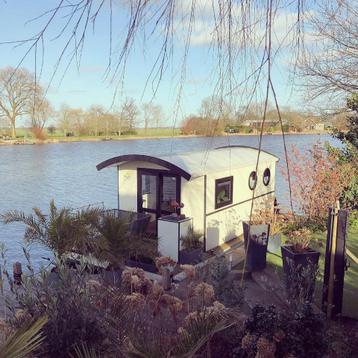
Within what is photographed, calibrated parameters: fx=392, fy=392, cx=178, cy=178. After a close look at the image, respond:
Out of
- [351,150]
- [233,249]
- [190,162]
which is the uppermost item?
[351,150]

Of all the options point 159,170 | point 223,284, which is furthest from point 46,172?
point 223,284

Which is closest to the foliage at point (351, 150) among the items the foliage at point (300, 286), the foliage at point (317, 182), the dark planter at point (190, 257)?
the foliage at point (317, 182)

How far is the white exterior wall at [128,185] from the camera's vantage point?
9250mm

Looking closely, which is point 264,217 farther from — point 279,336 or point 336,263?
point 279,336

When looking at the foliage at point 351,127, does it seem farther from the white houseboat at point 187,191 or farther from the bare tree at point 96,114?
the bare tree at point 96,114

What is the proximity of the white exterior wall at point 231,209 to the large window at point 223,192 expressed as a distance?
10 centimetres

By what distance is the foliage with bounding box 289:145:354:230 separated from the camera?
9859mm

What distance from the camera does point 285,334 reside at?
283cm

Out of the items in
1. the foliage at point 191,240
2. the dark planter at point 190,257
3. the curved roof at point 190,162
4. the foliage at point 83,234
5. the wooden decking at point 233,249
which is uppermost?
the curved roof at point 190,162

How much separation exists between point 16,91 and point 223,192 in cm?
832

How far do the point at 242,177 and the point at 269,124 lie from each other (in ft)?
28.9

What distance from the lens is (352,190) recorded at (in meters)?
10.3

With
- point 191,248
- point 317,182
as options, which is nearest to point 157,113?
point 191,248

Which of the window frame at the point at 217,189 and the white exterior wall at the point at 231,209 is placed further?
the window frame at the point at 217,189
